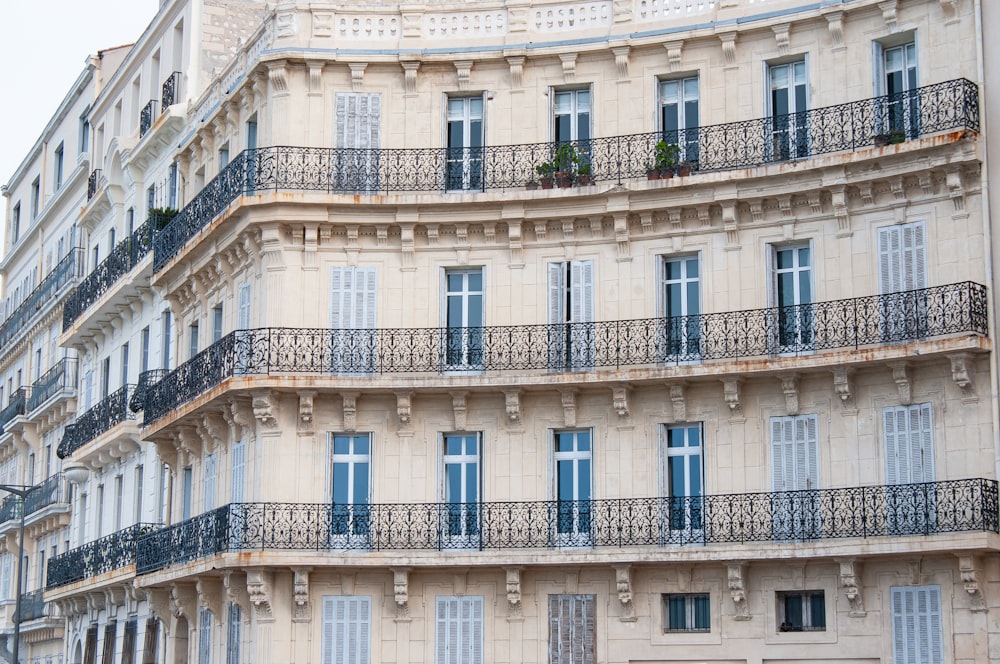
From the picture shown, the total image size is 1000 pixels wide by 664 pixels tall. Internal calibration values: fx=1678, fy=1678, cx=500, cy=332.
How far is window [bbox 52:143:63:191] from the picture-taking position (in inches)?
2037

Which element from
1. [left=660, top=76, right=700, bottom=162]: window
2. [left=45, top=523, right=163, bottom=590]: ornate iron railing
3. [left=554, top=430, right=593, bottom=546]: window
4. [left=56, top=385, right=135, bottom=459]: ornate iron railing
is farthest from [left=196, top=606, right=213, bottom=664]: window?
[left=660, top=76, right=700, bottom=162]: window

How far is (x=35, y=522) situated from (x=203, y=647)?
56.8 ft

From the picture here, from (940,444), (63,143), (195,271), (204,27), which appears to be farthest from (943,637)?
(63,143)

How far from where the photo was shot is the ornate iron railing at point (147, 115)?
4009 centimetres

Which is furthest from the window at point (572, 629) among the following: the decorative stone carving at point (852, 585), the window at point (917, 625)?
the window at point (917, 625)

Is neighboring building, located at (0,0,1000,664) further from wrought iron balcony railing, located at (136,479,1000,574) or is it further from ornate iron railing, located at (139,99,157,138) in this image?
ornate iron railing, located at (139,99,157,138)

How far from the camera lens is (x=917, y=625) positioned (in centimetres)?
2659

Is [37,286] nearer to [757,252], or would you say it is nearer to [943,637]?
[757,252]

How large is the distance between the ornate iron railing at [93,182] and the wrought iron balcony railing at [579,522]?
16.0m

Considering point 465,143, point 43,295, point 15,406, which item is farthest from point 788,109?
point 15,406

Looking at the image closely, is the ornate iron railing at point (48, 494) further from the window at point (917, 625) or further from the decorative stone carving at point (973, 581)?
the decorative stone carving at point (973, 581)

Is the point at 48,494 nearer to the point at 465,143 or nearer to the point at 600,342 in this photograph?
the point at 465,143

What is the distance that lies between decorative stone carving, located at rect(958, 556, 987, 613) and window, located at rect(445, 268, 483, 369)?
923cm

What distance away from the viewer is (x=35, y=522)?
48594 millimetres
